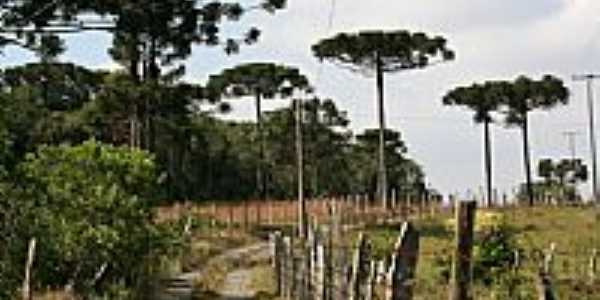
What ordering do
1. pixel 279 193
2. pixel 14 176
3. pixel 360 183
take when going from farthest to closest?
pixel 360 183 < pixel 279 193 < pixel 14 176

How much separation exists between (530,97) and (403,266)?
2348 inches

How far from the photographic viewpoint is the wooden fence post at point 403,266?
7109 millimetres

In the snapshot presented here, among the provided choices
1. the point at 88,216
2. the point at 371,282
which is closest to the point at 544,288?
the point at 371,282

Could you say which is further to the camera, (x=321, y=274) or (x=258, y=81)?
(x=258, y=81)

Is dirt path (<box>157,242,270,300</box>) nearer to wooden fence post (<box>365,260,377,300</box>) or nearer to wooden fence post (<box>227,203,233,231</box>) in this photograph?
wooden fence post (<box>227,203,233,231</box>)

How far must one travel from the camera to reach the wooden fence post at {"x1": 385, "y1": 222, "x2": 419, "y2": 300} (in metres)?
7.11

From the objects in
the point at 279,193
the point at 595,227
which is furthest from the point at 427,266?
the point at 279,193

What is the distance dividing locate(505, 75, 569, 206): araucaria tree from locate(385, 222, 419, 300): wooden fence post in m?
57.7

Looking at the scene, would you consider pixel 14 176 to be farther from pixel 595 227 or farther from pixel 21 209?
pixel 595 227

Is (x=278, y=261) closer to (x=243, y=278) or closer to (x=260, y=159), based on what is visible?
(x=243, y=278)

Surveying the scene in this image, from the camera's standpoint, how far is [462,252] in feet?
20.8

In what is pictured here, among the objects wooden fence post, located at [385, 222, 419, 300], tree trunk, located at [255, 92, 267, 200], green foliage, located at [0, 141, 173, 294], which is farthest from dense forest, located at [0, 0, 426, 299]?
tree trunk, located at [255, 92, 267, 200]

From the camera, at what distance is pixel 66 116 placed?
5606 centimetres

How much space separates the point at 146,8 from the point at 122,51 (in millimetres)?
20541
